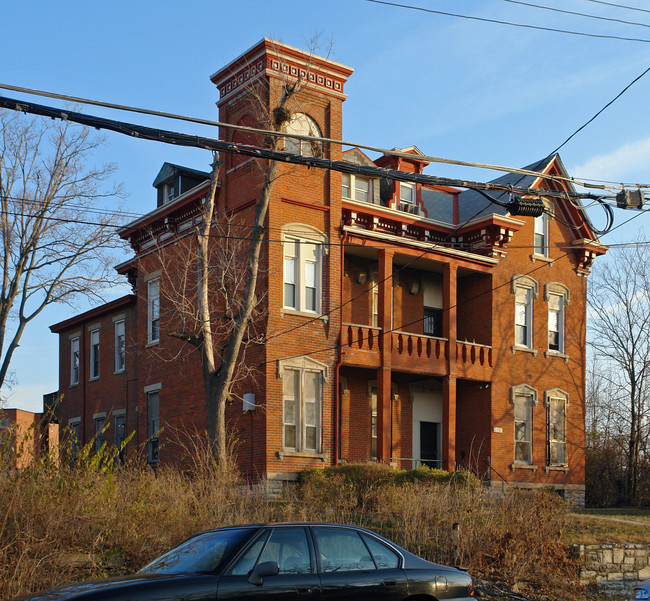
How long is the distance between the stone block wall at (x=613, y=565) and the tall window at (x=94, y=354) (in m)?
23.0

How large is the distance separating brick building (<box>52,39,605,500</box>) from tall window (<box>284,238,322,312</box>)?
4 centimetres

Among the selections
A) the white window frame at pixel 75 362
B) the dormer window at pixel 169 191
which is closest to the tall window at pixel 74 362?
the white window frame at pixel 75 362

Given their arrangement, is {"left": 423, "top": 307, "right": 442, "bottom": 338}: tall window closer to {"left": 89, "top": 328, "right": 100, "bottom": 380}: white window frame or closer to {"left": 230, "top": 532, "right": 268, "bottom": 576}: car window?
{"left": 89, "top": 328, "right": 100, "bottom": 380}: white window frame

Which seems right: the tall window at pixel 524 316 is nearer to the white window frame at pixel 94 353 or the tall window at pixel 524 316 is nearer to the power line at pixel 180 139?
the power line at pixel 180 139

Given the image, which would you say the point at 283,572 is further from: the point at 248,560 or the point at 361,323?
the point at 361,323

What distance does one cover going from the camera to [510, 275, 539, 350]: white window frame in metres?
30.2

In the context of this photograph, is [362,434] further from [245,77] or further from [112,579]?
[112,579]

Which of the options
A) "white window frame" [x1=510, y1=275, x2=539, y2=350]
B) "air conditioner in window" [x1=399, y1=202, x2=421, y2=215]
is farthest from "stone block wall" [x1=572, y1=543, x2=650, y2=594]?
"air conditioner in window" [x1=399, y1=202, x2=421, y2=215]

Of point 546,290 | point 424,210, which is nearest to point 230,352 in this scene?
point 424,210

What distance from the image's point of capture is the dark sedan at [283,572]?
8141mm

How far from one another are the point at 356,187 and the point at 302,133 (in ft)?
11.0

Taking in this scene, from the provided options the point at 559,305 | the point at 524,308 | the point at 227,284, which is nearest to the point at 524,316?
the point at 524,308

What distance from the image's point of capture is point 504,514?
15469 mm

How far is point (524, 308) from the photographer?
100ft
